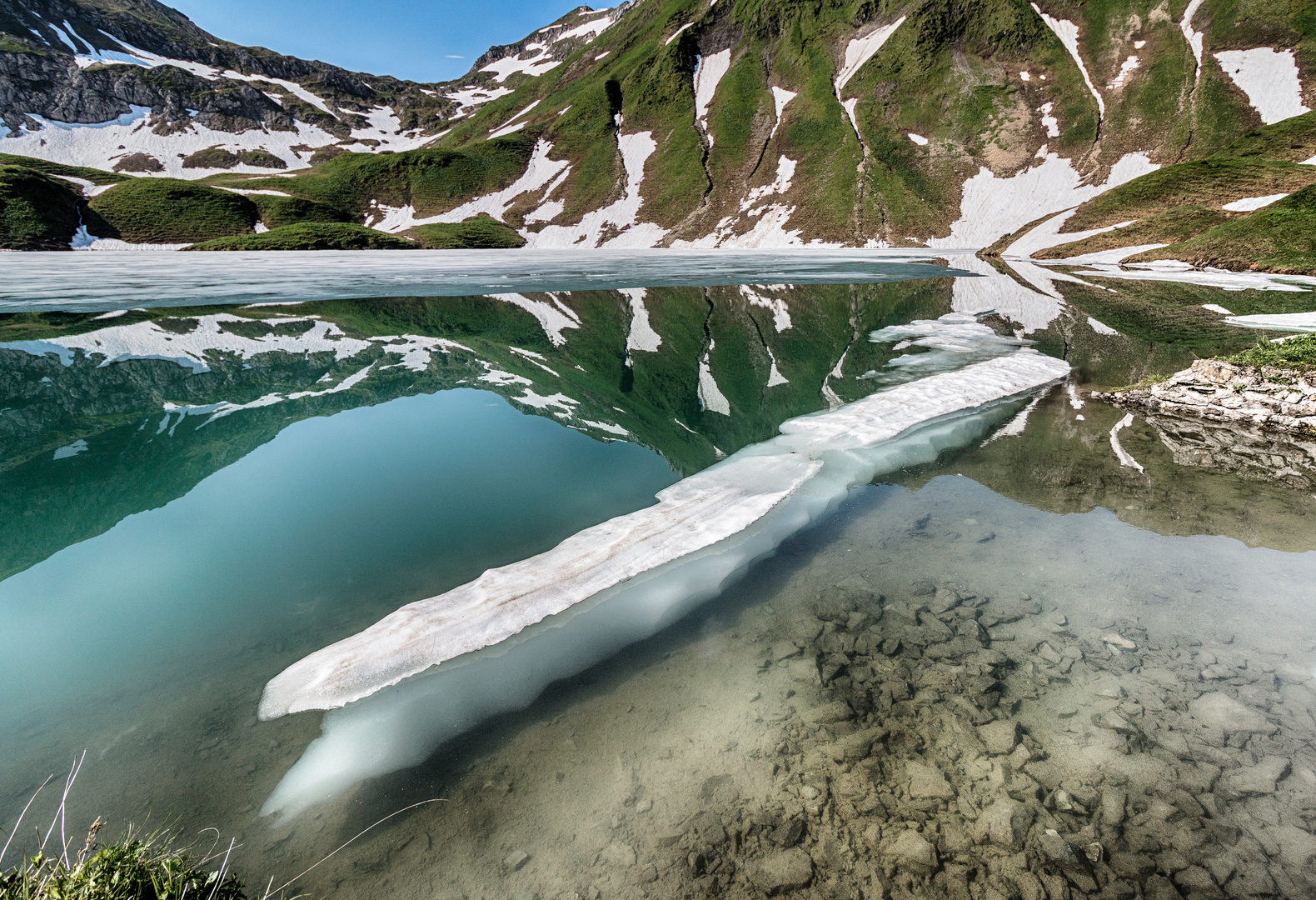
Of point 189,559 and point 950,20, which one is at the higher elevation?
point 950,20

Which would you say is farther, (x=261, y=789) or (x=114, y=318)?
(x=114, y=318)

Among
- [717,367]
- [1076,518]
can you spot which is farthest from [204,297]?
[1076,518]

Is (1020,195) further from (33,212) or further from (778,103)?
(33,212)

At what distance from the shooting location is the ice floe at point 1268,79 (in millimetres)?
94188

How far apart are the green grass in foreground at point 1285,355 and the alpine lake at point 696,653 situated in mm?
2889

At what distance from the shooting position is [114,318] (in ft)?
85.8

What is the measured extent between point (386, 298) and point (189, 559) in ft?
104

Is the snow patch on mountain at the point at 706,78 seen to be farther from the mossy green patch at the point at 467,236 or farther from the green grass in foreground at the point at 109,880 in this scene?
the green grass in foreground at the point at 109,880

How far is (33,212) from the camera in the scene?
10981 centimetres

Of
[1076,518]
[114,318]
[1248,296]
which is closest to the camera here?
[1076,518]

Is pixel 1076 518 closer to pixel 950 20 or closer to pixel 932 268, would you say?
pixel 932 268

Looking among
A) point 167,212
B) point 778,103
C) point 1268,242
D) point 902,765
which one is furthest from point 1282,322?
point 167,212

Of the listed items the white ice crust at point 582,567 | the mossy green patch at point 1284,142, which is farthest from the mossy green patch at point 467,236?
the mossy green patch at point 1284,142

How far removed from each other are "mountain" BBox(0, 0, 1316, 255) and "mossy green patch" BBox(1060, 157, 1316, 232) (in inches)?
20.9
